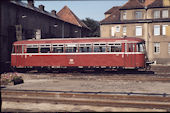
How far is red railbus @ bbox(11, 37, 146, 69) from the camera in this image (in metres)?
17.1

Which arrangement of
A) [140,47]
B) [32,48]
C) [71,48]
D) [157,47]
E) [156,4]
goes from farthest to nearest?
[156,4], [157,47], [32,48], [71,48], [140,47]

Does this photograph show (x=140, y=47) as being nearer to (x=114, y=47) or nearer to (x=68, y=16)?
(x=114, y=47)

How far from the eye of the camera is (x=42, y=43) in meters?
18.8

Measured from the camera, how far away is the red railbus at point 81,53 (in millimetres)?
17078

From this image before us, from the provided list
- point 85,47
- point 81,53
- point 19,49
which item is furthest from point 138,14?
point 19,49

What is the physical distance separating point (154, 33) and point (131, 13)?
5.49 m

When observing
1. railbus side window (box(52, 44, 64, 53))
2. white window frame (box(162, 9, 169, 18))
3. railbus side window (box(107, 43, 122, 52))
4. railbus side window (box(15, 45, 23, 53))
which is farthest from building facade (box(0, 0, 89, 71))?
white window frame (box(162, 9, 169, 18))

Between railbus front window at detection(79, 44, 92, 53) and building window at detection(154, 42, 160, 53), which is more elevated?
building window at detection(154, 42, 160, 53)

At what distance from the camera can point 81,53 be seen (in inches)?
709

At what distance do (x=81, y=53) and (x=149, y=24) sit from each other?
22.2 meters

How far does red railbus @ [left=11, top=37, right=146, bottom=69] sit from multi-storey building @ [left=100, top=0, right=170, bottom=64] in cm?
1922

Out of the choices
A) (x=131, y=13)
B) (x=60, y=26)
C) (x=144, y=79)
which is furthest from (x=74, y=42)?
(x=131, y=13)

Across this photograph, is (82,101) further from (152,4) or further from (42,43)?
(152,4)

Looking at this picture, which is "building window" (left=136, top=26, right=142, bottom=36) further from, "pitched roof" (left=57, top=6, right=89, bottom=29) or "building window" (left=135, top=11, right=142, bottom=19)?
"pitched roof" (left=57, top=6, right=89, bottom=29)
